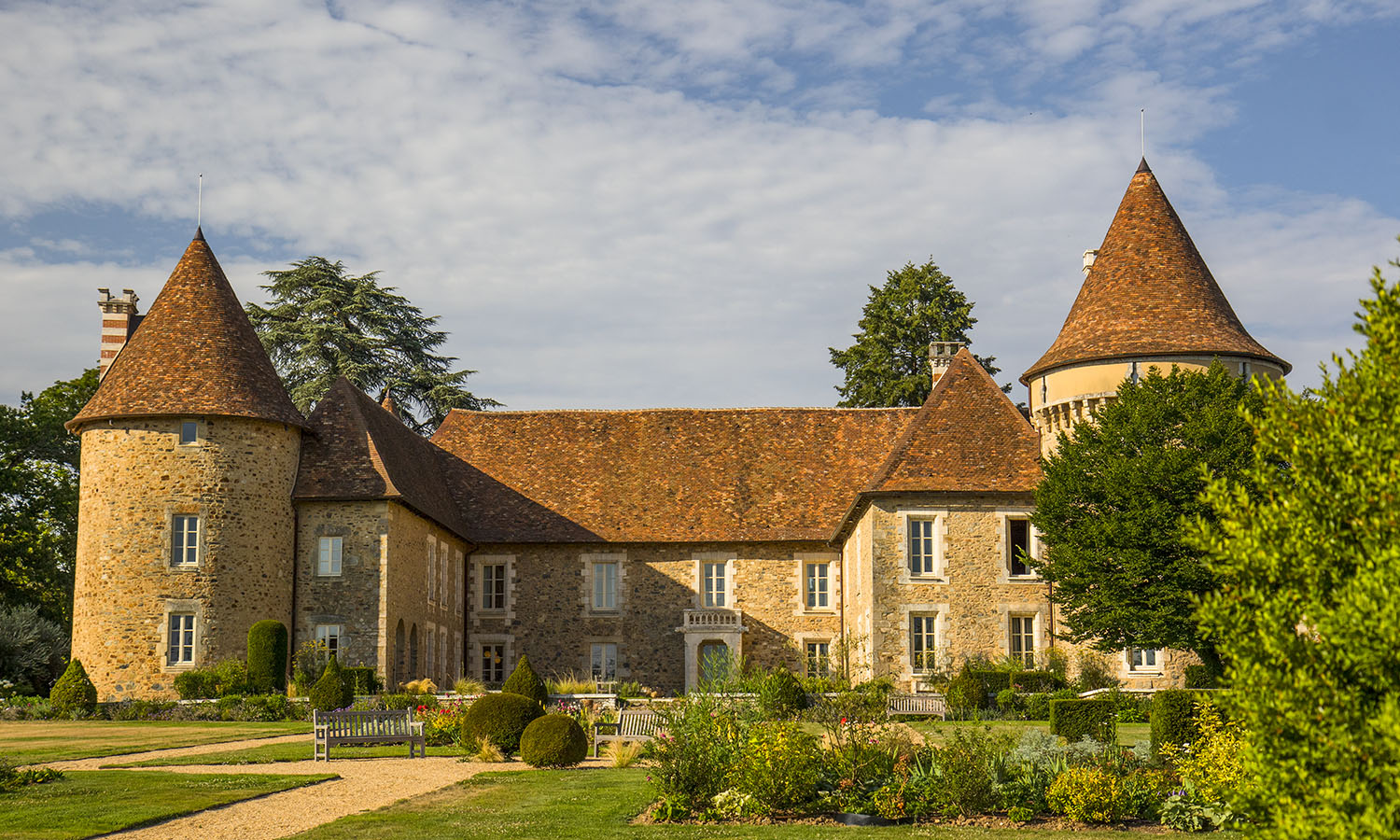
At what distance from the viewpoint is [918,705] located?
26453 millimetres

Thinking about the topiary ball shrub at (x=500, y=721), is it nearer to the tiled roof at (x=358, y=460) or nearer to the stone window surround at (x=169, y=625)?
the tiled roof at (x=358, y=460)

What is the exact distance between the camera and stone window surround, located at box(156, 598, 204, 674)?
92.0 ft

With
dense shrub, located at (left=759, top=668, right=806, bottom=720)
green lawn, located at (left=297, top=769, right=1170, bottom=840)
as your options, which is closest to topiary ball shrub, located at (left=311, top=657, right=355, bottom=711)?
dense shrub, located at (left=759, top=668, right=806, bottom=720)

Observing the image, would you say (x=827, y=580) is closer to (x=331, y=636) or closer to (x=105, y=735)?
(x=331, y=636)

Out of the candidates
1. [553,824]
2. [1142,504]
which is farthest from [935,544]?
[553,824]

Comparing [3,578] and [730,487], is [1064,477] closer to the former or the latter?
[730,487]

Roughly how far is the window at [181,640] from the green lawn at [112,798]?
12.0 m

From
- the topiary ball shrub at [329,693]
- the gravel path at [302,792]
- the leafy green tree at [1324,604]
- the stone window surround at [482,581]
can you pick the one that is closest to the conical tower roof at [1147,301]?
the stone window surround at [482,581]

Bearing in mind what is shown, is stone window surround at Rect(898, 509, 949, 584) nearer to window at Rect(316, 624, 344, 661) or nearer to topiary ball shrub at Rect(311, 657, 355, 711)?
topiary ball shrub at Rect(311, 657, 355, 711)

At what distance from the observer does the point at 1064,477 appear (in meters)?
26.3

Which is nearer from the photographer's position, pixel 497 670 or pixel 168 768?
pixel 168 768

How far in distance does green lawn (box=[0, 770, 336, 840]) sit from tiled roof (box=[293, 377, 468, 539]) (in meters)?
13.7

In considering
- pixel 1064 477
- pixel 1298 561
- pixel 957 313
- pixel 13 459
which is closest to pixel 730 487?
pixel 1064 477

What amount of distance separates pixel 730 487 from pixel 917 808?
76.9 ft
